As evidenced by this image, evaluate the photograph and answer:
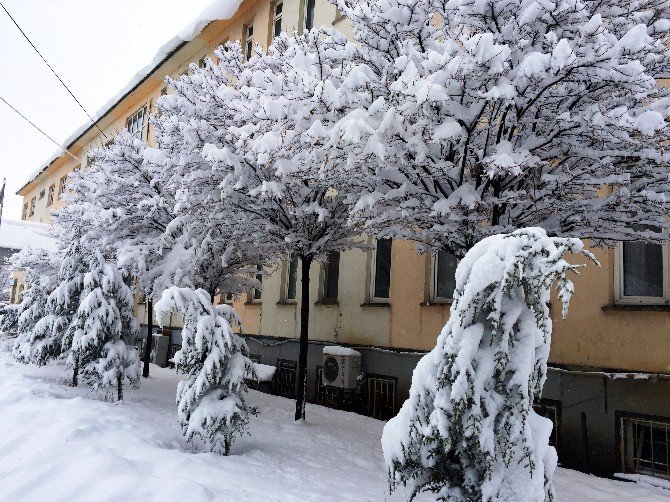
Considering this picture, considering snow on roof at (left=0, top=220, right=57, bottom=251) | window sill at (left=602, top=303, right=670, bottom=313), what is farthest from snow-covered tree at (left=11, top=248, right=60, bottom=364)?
snow on roof at (left=0, top=220, right=57, bottom=251)

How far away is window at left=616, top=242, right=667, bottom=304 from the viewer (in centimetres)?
705

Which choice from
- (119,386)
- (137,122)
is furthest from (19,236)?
(119,386)

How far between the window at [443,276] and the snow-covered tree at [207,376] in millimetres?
5003

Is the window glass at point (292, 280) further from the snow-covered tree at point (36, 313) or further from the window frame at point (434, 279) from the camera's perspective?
the snow-covered tree at point (36, 313)

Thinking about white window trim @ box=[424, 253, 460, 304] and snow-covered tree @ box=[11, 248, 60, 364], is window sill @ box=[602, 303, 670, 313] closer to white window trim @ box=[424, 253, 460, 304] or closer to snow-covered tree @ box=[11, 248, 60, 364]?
white window trim @ box=[424, 253, 460, 304]

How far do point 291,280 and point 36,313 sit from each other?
6750mm

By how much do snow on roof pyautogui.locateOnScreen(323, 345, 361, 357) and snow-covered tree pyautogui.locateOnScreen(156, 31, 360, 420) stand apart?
1796mm

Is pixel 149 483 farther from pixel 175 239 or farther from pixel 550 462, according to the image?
pixel 175 239

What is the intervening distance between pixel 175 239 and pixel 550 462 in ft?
29.7

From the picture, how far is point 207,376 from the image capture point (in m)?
5.99

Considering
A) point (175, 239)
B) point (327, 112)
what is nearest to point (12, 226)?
point (175, 239)

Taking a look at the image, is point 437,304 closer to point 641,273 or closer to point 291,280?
point 641,273

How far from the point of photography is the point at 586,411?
23.9ft

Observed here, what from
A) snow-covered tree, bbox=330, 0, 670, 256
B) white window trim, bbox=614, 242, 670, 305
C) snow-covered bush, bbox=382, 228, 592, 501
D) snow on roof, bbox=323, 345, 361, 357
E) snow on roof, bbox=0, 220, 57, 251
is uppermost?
snow on roof, bbox=0, 220, 57, 251
